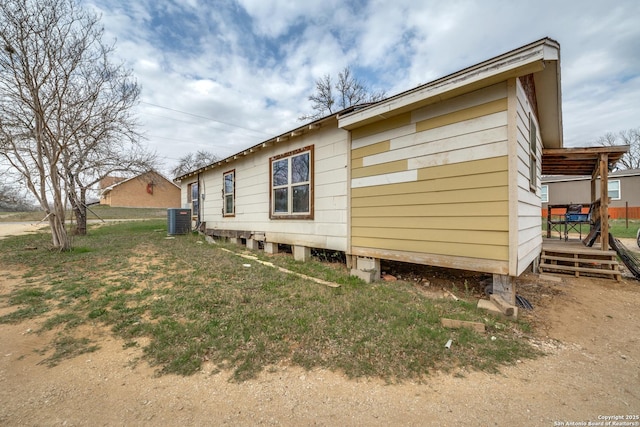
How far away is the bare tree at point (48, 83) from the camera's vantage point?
5840mm

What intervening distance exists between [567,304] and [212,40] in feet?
42.5

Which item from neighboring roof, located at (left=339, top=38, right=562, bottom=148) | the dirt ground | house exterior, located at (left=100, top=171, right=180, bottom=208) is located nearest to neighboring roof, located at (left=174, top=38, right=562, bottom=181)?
neighboring roof, located at (left=339, top=38, right=562, bottom=148)

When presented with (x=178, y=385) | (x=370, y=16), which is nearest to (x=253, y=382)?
(x=178, y=385)

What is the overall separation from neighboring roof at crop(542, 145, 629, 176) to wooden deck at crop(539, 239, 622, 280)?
1.95 m

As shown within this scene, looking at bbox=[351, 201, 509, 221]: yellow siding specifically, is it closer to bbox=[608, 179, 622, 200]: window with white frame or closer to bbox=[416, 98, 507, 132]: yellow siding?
bbox=[416, 98, 507, 132]: yellow siding

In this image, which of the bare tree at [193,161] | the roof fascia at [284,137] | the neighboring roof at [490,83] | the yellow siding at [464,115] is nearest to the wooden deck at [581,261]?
the neighboring roof at [490,83]

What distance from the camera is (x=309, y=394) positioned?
6.02 ft

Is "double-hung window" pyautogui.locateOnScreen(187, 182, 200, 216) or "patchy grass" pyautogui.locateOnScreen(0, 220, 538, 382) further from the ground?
"double-hung window" pyautogui.locateOnScreen(187, 182, 200, 216)

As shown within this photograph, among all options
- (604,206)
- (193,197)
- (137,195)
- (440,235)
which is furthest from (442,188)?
(137,195)

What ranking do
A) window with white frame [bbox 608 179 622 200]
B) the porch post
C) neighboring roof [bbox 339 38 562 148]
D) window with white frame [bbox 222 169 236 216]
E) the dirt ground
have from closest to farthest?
the dirt ground, neighboring roof [bbox 339 38 562 148], the porch post, window with white frame [bbox 222 169 236 216], window with white frame [bbox 608 179 622 200]

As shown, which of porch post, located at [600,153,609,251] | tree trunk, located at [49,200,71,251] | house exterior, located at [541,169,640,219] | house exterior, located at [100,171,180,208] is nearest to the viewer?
porch post, located at [600,153,609,251]

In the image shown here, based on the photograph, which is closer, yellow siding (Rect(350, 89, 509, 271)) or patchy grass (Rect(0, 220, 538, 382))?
patchy grass (Rect(0, 220, 538, 382))

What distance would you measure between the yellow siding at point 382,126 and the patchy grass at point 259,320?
2.43 meters

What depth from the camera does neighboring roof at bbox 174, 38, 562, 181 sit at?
9.46ft
